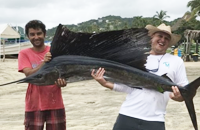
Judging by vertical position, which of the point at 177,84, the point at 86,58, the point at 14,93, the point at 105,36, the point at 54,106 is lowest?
the point at 14,93

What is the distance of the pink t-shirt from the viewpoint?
2852 millimetres

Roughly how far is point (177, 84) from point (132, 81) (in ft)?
1.16

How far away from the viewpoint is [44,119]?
297 centimetres

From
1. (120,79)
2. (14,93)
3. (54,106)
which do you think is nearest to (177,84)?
(120,79)

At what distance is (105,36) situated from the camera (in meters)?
2.39

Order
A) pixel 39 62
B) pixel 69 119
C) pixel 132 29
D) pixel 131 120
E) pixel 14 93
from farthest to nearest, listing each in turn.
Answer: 1. pixel 14 93
2. pixel 69 119
3. pixel 39 62
4. pixel 131 120
5. pixel 132 29

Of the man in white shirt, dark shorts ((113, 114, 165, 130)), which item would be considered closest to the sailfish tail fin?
the man in white shirt

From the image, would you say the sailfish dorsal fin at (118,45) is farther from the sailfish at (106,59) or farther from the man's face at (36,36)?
the man's face at (36,36)

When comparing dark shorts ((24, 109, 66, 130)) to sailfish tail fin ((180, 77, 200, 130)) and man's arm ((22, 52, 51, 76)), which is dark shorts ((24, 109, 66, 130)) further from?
sailfish tail fin ((180, 77, 200, 130))

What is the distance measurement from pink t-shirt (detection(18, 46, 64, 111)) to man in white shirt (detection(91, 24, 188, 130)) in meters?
0.62

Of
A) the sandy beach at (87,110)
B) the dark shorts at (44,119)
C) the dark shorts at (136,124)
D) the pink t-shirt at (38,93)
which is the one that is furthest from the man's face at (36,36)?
the sandy beach at (87,110)

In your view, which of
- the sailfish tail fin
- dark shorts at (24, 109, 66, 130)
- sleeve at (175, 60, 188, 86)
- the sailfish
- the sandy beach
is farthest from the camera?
the sandy beach

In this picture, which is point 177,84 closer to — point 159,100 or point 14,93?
point 159,100

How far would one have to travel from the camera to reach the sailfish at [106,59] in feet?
7.75
